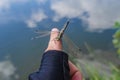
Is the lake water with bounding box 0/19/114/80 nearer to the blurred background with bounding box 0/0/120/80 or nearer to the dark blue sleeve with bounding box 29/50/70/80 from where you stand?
the blurred background with bounding box 0/0/120/80

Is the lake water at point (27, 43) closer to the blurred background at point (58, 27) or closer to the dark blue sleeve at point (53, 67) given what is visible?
the blurred background at point (58, 27)

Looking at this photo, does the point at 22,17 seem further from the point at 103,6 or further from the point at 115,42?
the point at 103,6

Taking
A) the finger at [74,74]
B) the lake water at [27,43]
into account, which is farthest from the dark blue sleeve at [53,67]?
the lake water at [27,43]

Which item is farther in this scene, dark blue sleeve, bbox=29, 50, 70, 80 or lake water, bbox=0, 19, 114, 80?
lake water, bbox=0, 19, 114, 80

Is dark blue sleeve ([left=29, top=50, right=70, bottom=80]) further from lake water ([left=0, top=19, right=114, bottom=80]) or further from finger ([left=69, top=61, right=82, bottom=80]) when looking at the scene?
lake water ([left=0, top=19, right=114, bottom=80])

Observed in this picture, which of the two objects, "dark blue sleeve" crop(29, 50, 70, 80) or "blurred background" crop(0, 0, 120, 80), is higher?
"blurred background" crop(0, 0, 120, 80)

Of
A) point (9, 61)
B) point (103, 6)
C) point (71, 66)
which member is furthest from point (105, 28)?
point (71, 66)

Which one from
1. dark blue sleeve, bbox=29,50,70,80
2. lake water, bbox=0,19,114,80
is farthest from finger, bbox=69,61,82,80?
lake water, bbox=0,19,114,80
